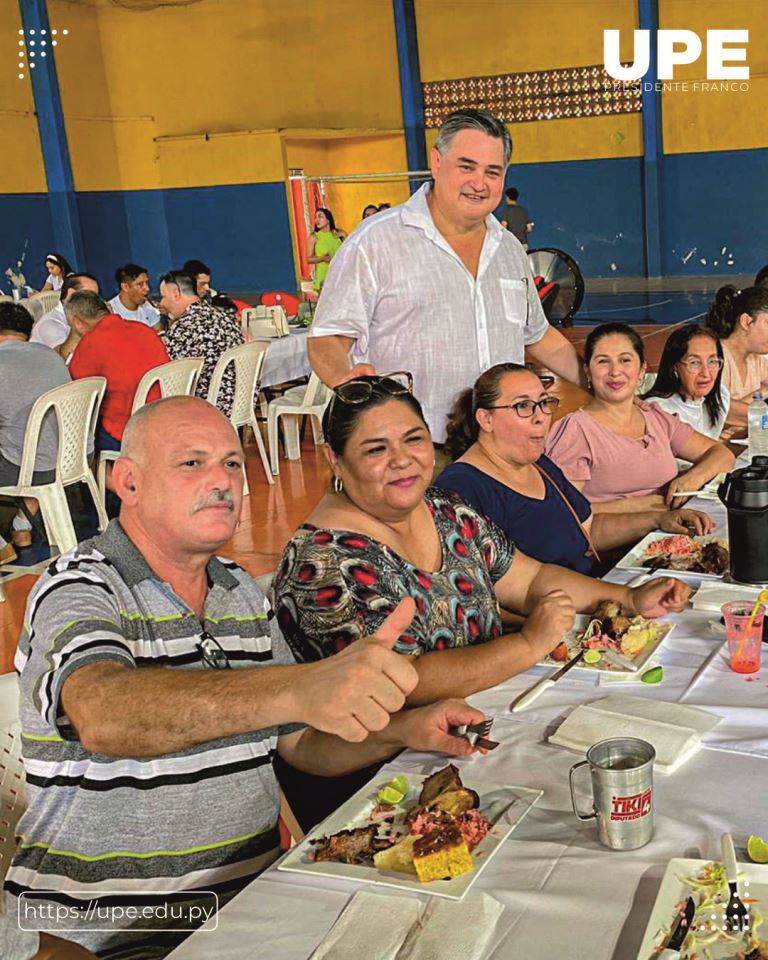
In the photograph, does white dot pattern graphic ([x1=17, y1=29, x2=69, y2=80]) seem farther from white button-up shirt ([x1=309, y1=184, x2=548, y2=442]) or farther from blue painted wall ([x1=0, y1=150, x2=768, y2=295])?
white button-up shirt ([x1=309, y1=184, x2=548, y2=442])

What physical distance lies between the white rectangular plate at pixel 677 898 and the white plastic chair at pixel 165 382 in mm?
4426

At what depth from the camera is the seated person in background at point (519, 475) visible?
2736 mm

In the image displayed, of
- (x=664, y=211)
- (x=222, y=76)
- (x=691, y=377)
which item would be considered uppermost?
(x=222, y=76)

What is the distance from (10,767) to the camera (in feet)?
5.62

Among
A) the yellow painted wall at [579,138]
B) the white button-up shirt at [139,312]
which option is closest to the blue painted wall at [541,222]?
the yellow painted wall at [579,138]

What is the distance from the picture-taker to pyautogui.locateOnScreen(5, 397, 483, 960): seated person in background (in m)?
1.33

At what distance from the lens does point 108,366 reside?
557 cm

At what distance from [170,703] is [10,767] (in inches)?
21.0

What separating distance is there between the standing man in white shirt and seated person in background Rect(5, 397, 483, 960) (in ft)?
4.39

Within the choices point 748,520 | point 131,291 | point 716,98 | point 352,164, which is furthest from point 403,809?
point 352,164

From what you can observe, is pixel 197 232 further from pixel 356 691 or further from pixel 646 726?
pixel 356 691

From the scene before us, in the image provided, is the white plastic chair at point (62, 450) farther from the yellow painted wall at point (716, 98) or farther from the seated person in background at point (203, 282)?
the yellow painted wall at point (716, 98)

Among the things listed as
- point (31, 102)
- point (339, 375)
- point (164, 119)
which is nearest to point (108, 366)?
point (339, 375)

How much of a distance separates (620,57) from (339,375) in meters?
13.5
